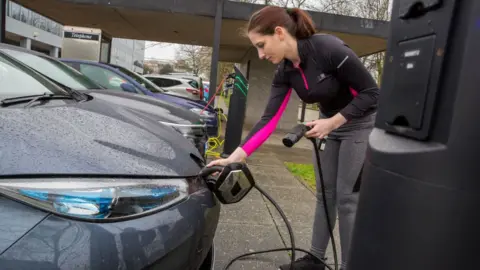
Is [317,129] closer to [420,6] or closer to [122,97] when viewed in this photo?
[420,6]

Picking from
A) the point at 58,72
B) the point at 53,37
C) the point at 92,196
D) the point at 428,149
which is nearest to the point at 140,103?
the point at 58,72

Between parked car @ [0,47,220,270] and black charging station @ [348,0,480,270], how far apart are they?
2.71 ft

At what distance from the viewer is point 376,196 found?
0.94 metres

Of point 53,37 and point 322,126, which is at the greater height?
point 53,37

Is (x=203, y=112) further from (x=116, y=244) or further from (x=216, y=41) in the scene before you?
(x=116, y=244)

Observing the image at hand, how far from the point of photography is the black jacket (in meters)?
2.21

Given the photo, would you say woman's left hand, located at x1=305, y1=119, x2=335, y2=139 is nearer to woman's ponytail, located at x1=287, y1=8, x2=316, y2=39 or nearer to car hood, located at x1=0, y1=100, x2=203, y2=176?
woman's ponytail, located at x1=287, y1=8, x2=316, y2=39

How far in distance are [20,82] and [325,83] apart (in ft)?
5.92

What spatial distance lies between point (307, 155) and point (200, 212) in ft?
23.4

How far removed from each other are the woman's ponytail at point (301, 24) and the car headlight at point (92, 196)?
125cm

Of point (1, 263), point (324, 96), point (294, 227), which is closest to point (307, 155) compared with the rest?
point (294, 227)

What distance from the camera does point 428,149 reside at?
0.84m

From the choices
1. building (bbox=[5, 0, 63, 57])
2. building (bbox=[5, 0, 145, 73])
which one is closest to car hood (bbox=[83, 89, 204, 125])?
building (bbox=[5, 0, 145, 73])

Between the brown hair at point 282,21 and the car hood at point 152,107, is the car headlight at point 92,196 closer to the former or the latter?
the brown hair at point 282,21
